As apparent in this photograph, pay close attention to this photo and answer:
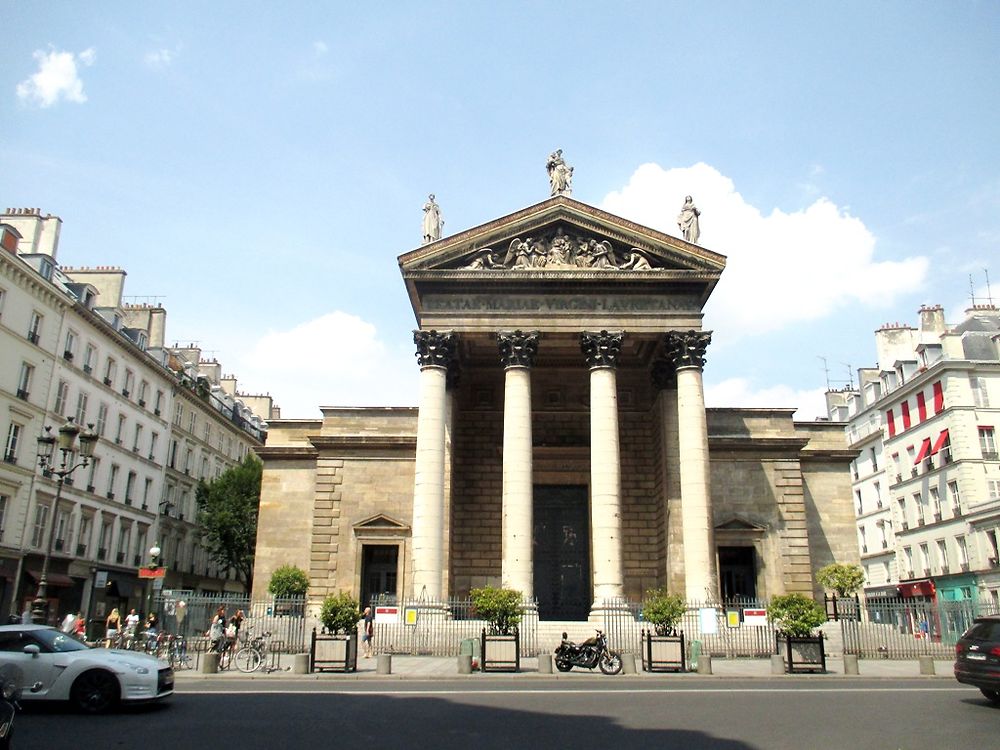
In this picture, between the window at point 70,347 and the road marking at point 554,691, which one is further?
the window at point 70,347

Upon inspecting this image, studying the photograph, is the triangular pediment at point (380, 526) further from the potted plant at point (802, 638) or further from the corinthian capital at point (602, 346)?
the potted plant at point (802, 638)

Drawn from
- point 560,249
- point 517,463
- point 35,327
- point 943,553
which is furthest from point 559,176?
point 943,553

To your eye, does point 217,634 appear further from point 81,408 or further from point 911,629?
point 81,408

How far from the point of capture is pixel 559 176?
2955cm

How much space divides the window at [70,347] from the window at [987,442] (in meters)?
44.4

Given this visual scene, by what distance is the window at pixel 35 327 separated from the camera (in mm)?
34250

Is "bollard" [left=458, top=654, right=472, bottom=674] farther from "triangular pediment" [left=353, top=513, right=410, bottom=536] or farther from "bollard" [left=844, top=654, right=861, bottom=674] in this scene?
"triangular pediment" [left=353, top=513, right=410, bottom=536]

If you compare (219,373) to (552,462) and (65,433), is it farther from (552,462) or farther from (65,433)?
(65,433)

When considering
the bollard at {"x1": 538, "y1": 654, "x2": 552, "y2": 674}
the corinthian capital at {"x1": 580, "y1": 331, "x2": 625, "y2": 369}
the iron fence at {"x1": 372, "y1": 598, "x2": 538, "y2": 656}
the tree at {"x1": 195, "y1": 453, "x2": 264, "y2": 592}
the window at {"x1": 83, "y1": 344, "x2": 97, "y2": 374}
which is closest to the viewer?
the bollard at {"x1": 538, "y1": 654, "x2": 552, "y2": 674}

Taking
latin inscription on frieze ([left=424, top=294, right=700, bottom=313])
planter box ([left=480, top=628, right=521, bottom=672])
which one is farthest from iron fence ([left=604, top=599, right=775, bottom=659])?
latin inscription on frieze ([left=424, top=294, right=700, bottom=313])

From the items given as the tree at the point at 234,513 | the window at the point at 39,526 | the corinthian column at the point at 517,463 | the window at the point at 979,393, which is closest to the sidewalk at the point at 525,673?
the corinthian column at the point at 517,463

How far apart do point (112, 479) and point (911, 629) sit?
119 ft

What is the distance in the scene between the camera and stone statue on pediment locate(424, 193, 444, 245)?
96.1ft

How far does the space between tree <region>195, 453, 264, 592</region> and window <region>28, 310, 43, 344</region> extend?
1420cm
